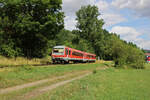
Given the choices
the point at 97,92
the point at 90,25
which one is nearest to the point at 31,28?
the point at 97,92

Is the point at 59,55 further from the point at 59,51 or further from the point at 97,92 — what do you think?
the point at 97,92

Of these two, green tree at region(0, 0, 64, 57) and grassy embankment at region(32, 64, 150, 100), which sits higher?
green tree at region(0, 0, 64, 57)

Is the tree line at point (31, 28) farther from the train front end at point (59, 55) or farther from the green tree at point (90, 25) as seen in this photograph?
the green tree at point (90, 25)

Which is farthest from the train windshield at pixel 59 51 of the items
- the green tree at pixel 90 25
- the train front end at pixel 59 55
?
the green tree at pixel 90 25

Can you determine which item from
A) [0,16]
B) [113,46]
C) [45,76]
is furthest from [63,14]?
[45,76]

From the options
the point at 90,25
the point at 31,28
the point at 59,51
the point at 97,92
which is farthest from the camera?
the point at 90,25

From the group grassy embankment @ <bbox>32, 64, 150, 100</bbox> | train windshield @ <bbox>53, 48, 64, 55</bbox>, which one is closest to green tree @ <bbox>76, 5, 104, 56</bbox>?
train windshield @ <bbox>53, 48, 64, 55</bbox>

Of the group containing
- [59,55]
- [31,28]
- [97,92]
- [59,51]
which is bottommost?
[97,92]

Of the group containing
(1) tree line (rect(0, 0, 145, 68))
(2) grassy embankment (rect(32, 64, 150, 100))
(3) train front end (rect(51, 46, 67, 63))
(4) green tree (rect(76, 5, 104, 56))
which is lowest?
(2) grassy embankment (rect(32, 64, 150, 100))

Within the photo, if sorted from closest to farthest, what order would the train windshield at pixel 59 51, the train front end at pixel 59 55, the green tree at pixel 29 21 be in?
the green tree at pixel 29 21 < the train front end at pixel 59 55 < the train windshield at pixel 59 51

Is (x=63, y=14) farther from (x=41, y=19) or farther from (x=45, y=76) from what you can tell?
(x=45, y=76)

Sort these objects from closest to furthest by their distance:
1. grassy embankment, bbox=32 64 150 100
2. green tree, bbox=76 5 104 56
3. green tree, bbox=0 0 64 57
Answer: grassy embankment, bbox=32 64 150 100 → green tree, bbox=0 0 64 57 → green tree, bbox=76 5 104 56

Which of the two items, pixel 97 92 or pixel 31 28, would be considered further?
pixel 31 28

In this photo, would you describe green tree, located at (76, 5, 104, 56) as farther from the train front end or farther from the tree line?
the train front end
